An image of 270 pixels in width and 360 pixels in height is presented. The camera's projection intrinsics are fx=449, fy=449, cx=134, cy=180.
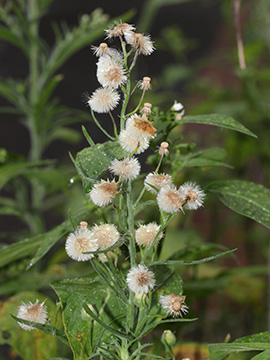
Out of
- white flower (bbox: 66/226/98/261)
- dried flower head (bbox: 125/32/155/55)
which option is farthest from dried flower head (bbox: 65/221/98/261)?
dried flower head (bbox: 125/32/155/55)

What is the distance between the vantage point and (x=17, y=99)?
64 cm

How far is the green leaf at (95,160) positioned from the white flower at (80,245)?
29mm

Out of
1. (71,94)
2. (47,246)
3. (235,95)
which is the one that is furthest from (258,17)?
(47,246)

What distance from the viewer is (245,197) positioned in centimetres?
38

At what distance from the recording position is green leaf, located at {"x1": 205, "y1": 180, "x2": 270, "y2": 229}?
358 mm

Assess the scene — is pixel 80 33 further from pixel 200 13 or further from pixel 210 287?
pixel 200 13

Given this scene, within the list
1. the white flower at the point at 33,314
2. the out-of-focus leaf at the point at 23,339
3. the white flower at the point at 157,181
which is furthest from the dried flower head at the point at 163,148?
the out-of-focus leaf at the point at 23,339

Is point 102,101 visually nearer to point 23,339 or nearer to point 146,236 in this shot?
point 146,236

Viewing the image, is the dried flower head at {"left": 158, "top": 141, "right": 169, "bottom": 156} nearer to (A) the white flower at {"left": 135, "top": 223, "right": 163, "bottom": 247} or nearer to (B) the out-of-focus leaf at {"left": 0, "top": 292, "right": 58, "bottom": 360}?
(A) the white flower at {"left": 135, "top": 223, "right": 163, "bottom": 247}

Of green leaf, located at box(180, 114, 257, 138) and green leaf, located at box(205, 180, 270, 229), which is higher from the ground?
green leaf, located at box(180, 114, 257, 138)

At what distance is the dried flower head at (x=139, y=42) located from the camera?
265mm

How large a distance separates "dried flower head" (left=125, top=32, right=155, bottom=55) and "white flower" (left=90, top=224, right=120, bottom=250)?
0.36ft

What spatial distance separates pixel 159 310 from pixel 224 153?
7.6 inches

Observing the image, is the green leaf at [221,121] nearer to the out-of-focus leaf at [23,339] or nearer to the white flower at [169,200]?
the white flower at [169,200]
